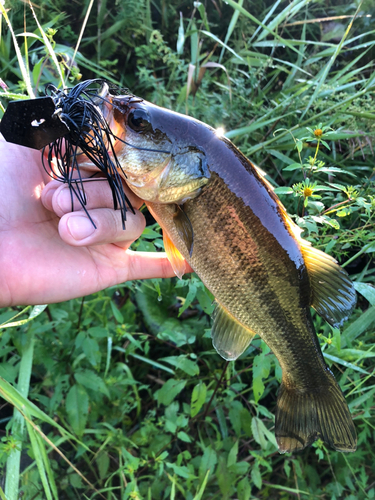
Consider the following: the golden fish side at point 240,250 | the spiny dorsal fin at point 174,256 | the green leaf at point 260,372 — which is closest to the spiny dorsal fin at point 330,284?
the golden fish side at point 240,250

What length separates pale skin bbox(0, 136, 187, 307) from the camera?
140 cm

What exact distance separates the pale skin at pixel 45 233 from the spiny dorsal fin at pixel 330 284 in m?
0.74

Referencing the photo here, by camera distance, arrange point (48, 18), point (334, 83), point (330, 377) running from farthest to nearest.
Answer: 1. point (48, 18)
2. point (334, 83)
3. point (330, 377)

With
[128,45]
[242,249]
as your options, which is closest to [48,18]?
[128,45]

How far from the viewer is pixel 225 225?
147cm

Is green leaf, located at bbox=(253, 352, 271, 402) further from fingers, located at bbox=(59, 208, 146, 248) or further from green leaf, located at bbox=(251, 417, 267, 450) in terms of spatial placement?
fingers, located at bbox=(59, 208, 146, 248)

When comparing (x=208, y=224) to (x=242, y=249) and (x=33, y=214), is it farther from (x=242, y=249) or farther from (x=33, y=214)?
(x=33, y=214)

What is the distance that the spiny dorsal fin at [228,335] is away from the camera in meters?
1.65

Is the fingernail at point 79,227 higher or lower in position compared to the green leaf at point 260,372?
higher

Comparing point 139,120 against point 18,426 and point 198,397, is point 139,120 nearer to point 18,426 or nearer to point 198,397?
point 198,397

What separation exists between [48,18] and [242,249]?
10.1 ft

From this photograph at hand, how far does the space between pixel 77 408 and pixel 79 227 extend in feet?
3.80

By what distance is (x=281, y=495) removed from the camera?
97.7 inches

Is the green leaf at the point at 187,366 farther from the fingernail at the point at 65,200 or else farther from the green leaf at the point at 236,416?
the fingernail at the point at 65,200
